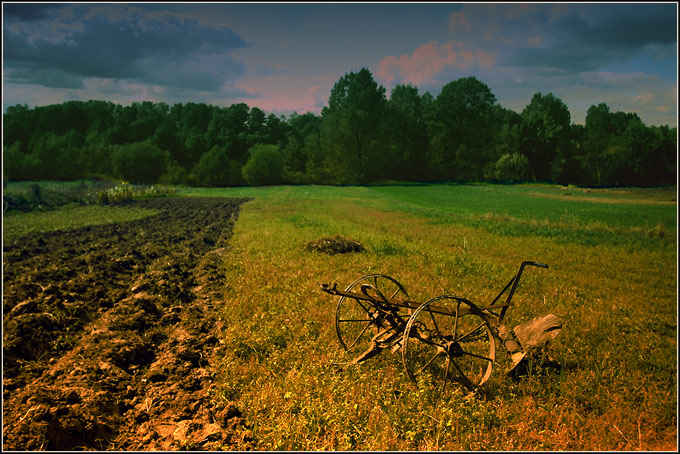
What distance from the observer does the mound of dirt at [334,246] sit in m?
12.9

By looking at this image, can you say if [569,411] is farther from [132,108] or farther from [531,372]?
[132,108]

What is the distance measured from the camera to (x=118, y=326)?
6.84 meters

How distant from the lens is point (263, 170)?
74.8m

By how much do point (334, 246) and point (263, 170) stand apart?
65023 mm

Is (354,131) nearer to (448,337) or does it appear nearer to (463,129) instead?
(463,129)

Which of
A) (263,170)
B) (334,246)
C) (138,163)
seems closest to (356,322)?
(334,246)

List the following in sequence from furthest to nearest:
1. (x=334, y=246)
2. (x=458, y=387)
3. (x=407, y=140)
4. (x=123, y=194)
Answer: (x=407, y=140), (x=123, y=194), (x=334, y=246), (x=458, y=387)

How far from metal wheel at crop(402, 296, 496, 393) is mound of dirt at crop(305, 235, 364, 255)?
6.61 metres

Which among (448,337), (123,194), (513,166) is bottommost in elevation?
(448,337)

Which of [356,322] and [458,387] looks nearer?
[458,387]

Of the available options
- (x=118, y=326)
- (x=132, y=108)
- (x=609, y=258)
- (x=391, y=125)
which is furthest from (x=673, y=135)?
(x=132, y=108)

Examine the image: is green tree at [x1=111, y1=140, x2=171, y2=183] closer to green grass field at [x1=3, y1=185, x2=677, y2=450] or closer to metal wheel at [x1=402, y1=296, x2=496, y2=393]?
green grass field at [x1=3, y1=185, x2=677, y2=450]

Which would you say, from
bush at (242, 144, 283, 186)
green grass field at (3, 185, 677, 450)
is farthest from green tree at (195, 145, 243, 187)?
green grass field at (3, 185, 677, 450)

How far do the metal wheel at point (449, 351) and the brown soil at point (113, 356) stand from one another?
2.44 metres
